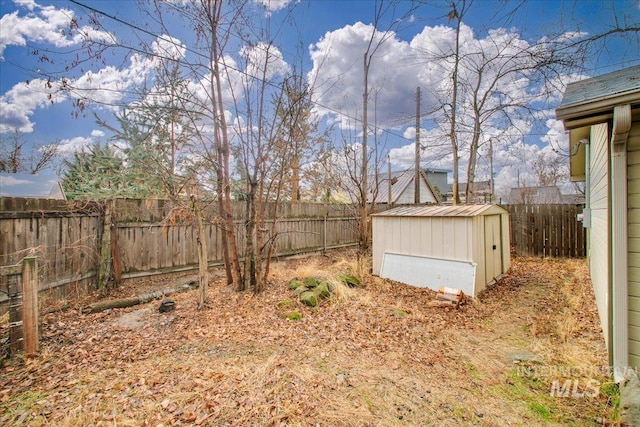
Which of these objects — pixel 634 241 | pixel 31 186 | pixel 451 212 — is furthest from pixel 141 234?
pixel 634 241

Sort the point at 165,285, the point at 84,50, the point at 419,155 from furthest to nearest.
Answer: the point at 419,155
the point at 165,285
the point at 84,50

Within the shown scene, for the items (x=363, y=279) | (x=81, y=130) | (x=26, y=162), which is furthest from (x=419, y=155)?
(x=26, y=162)

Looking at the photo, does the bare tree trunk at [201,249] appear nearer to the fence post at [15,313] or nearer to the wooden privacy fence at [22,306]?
the wooden privacy fence at [22,306]

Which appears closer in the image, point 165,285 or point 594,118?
point 594,118

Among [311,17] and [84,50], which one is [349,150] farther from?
[84,50]

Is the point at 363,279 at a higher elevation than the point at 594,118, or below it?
below

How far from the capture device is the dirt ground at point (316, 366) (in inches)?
84.5

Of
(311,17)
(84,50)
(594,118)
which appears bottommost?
(594,118)

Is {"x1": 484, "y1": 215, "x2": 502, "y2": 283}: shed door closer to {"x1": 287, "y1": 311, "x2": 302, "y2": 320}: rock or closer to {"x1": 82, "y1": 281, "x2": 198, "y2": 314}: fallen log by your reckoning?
{"x1": 287, "y1": 311, "x2": 302, "y2": 320}: rock

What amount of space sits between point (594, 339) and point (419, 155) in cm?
886

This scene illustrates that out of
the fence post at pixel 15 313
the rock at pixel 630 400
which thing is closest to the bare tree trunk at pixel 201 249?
the fence post at pixel 15 313

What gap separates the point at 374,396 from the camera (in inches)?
94.5
